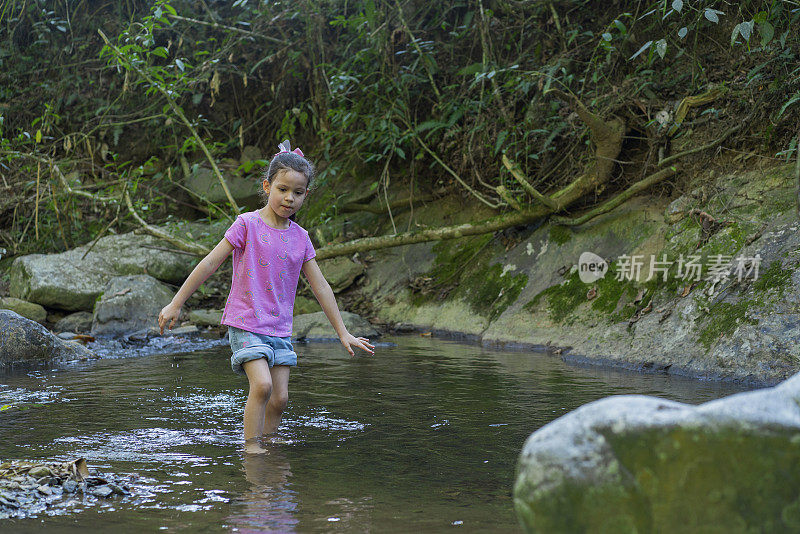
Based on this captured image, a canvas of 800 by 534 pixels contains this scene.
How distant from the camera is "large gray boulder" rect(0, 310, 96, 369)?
5.88 m

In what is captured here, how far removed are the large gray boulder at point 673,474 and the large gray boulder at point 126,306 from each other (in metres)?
7.40

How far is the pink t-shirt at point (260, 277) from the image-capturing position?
12.0 feet

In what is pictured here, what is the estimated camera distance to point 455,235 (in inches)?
299

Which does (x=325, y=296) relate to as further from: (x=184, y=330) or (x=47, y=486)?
(x=184, y=330)

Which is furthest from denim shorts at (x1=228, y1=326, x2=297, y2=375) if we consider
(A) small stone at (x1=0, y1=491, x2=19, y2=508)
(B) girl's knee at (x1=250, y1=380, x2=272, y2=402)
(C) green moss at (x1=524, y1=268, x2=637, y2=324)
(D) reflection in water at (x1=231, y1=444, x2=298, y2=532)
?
(C) green moss at (x1=524, y1=268, x2=637, y2=324)

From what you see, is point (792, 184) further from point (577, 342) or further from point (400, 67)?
point (400, 67)

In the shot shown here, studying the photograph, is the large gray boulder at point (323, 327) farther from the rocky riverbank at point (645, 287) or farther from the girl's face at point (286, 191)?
the girl's face at point (286, 191)

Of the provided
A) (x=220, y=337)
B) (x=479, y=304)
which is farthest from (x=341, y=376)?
(x=220, y=337)

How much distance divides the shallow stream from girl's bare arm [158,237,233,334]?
55cm

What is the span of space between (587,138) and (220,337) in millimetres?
4376

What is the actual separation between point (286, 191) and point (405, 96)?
216 inches

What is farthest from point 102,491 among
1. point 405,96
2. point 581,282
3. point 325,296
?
point 405,96

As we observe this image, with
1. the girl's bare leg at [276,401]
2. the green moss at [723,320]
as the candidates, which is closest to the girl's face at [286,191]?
the girl's bare leg at [276,401]

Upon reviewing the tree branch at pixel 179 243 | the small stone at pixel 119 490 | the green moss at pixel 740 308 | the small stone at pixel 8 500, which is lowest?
the small stone at pixel 119 490
